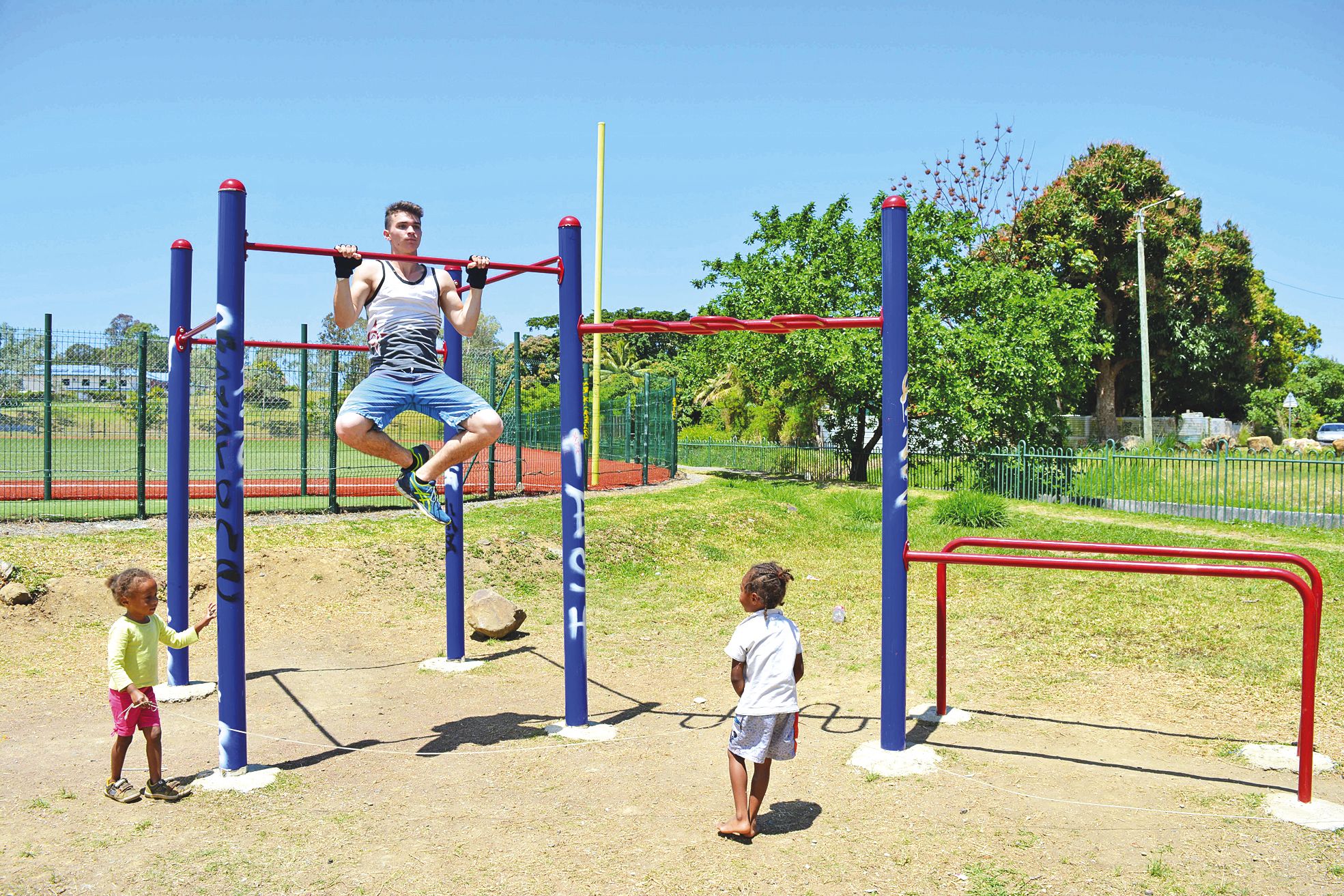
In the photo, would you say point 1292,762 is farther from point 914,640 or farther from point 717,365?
point 717,365

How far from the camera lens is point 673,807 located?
4520 millimetres

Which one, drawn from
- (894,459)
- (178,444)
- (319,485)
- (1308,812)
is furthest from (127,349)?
(1308,812)

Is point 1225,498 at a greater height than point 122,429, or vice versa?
point 122,429

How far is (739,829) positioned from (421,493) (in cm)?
234

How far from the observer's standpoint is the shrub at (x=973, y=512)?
14.8 meters

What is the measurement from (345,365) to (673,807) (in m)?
10.1

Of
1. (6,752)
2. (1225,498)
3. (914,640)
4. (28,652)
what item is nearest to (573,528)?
(6,752)

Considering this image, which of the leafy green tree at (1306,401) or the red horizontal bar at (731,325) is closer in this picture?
the red horizontal bar at (731,325)

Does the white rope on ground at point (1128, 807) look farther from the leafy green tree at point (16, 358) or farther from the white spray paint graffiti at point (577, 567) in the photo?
the leafy green tree at point (16, 358)

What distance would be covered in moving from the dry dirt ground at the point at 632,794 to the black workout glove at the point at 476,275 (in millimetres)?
2586

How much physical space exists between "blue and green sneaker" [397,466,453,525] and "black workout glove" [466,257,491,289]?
3.58ft

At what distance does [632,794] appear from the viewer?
4.72 meters

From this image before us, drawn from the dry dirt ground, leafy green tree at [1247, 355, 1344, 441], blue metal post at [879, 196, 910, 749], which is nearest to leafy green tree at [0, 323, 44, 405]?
the dry dirt ground

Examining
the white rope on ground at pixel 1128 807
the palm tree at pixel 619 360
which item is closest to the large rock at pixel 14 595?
the white rope on ground at pixel 1128 807
